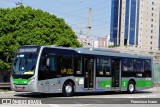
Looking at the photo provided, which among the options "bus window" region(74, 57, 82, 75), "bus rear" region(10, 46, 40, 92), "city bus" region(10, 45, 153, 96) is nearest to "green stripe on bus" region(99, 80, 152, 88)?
"city bus" region(10, 45, 153, 96)

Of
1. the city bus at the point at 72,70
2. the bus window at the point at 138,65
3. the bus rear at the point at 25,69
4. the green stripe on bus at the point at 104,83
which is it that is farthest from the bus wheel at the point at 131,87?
the bus rear at the point at 25,69

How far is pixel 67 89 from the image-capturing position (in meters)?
22.8

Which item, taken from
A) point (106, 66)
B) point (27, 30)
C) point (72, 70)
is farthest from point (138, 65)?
point (27, 30)

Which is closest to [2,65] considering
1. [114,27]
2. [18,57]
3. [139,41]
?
[18,57]

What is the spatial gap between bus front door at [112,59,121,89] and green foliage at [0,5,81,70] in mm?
6806

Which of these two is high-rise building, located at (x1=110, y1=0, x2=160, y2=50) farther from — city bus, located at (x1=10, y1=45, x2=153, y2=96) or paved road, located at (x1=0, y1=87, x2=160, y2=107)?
paved road, located at (x1=0, y1=87, x2=160, y2=107)

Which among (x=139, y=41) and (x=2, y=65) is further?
(x=139, y=41)

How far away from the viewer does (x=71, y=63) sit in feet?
76.1

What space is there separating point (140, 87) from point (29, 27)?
10.1m

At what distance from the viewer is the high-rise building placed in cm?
10112

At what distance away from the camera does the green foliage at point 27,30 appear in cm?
2898

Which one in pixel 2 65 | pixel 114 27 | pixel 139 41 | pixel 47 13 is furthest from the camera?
pixel 139 41

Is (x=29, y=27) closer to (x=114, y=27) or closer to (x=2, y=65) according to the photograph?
(x=2, y=65)

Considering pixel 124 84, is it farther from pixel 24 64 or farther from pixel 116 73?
pixel 24 64
